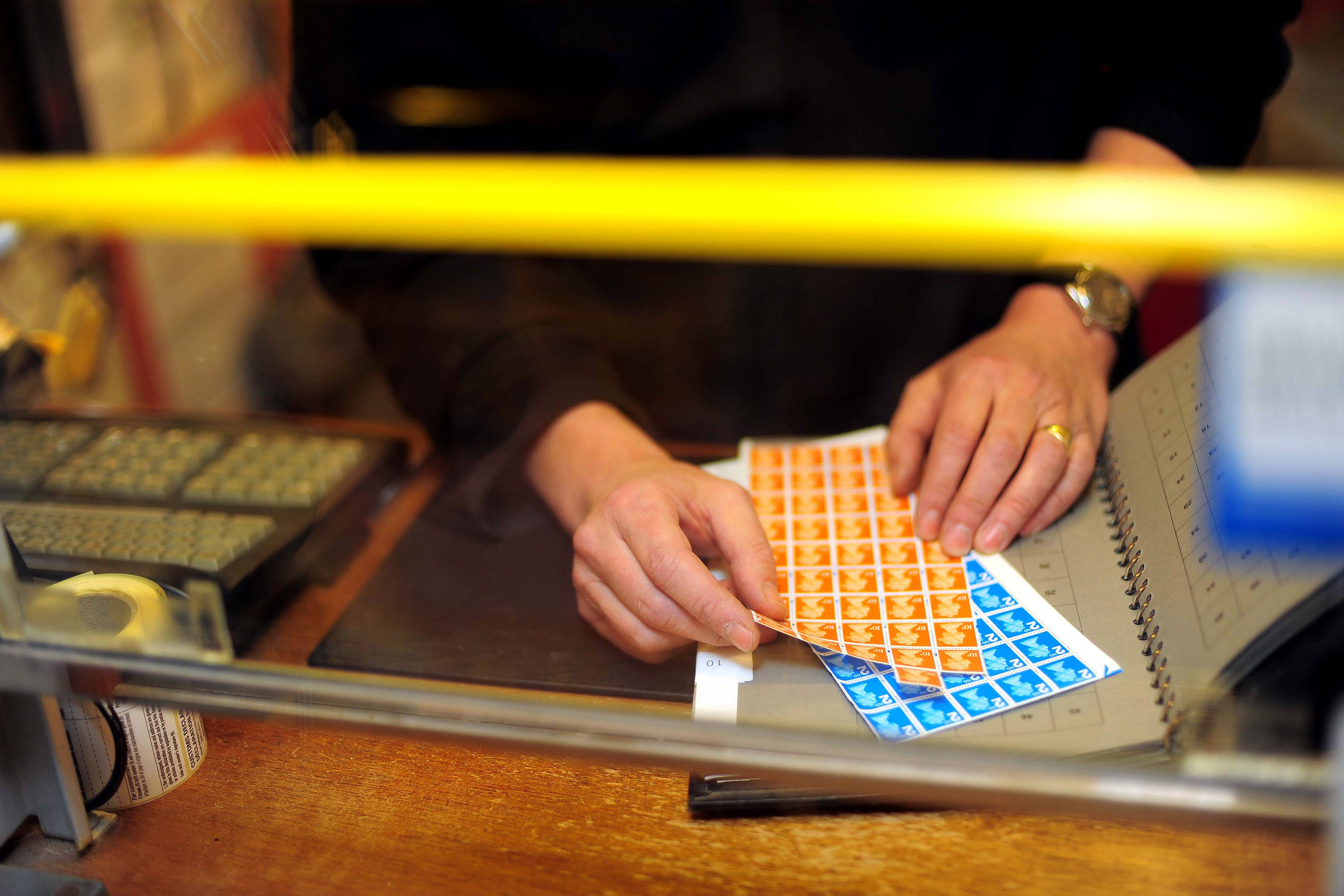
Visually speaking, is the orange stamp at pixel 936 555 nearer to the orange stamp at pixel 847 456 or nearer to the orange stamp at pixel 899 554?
the orange stamp at pixel 899 554

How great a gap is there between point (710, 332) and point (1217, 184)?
73 cm

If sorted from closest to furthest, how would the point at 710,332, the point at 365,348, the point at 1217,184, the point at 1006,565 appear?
the point at 1217,184 < the point at 1006,565 < the point at 710,332 < the point at 365,348

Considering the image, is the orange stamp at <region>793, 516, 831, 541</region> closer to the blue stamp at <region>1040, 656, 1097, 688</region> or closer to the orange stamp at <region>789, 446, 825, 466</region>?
the orange stamp at <region>789, 446, 825, 466</region>

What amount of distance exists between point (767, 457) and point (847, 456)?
69mm

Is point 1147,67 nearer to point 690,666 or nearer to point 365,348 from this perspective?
point 690,666

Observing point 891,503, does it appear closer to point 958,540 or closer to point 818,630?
point 958,540

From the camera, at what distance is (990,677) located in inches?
22.5

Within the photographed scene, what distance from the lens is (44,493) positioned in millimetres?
836

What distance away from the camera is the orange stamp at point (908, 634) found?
23.6 inches

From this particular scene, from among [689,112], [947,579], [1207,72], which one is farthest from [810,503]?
[1207,72]

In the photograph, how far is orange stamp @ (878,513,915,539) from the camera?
719 mm

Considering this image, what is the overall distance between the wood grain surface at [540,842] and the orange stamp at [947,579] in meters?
0.15

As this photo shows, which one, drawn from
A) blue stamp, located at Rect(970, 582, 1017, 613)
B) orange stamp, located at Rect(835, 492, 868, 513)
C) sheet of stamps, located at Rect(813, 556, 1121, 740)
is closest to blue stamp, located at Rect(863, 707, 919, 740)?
sheet of stamps, located at Rect(813, 556, 1121, 740)

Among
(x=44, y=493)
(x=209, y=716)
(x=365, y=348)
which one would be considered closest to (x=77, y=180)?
(x=209, y=716)
